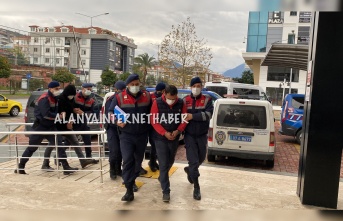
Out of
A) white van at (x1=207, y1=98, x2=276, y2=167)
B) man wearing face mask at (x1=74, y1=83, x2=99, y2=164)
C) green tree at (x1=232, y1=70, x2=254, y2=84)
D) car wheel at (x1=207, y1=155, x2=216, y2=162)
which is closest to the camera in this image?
man wearing face mask at (x1=74, y1=83, x2=99, y2=164)

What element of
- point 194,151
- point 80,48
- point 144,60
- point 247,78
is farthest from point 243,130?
point 80,48

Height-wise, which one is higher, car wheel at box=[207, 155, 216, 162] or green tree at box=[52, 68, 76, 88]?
green tree at box=[52, 68, 76, 88]

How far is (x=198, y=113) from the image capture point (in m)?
4.40

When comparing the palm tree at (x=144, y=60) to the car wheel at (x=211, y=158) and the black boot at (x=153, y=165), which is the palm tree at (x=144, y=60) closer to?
the car wheel at (x=211, y=158)

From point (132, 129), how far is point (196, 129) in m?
0.94

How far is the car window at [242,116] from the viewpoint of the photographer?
680 centimetres

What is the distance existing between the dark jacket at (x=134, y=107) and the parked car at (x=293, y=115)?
6.94 m

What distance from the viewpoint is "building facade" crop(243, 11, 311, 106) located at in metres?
32.8

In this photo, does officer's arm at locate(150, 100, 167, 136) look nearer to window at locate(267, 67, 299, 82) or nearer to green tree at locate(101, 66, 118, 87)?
window at locate(267, 67, 299, 82)

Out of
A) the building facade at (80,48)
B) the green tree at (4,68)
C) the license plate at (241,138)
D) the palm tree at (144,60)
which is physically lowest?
the license plate at (241,138)

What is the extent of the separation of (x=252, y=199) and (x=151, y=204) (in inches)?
59.8

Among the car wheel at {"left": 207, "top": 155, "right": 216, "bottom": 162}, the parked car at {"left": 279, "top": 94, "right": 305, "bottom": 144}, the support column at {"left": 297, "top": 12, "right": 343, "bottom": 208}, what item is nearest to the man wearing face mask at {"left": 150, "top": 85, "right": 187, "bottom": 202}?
the support column at {"left": 297, "top": 12, "right": 343, "bottom": 208}

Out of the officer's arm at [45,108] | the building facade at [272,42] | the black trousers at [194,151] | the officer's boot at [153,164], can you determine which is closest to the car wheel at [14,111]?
the officer's arm at [45,108]

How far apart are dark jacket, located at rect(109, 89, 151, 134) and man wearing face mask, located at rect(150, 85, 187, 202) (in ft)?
0.49
